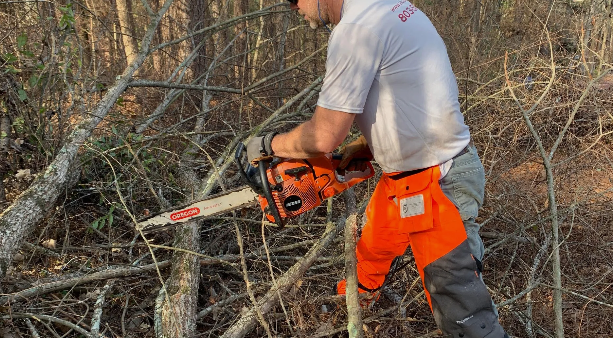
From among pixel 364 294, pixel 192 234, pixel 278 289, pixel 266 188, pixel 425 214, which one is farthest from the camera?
pixel 192 234

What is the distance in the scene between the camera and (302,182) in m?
2.12

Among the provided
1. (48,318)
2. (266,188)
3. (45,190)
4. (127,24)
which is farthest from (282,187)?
(127,24)

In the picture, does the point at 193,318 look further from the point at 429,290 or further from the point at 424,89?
the point at 424,89

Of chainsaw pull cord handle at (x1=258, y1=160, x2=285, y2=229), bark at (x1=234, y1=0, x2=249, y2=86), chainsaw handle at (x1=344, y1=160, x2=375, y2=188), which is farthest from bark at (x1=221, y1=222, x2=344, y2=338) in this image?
bark at (x1=234, y1=0, x2=249, y2=86)

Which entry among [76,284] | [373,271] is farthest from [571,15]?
[76,284]

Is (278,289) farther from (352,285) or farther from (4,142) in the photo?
(4,142)

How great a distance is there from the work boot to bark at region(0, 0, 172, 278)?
1.94 meters

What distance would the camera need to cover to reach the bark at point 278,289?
7.33 ft

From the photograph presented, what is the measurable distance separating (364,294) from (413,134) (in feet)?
3.69

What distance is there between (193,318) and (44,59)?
2513mm

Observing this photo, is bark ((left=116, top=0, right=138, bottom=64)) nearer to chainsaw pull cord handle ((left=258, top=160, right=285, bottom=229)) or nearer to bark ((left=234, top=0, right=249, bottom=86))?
bark ((left=234, top=0, right=249, bottom=86))

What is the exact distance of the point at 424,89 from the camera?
1.79 m

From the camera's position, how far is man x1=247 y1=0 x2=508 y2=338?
165cm

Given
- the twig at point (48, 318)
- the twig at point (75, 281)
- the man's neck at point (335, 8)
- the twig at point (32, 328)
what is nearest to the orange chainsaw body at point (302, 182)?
the man's neck at point (335, 8)
